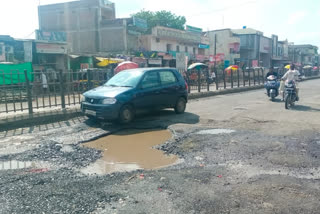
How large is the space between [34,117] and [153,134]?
12.4ft

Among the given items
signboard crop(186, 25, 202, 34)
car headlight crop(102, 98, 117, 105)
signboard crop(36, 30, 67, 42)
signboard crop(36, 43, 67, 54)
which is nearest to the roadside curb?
car headlight crop(102, 98, 117, 105)

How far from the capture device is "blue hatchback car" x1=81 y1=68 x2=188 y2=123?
7.67m

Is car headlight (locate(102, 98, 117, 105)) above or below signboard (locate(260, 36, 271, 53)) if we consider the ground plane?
below

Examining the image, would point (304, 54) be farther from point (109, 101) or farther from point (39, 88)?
point (109, 101)

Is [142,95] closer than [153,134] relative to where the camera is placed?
No

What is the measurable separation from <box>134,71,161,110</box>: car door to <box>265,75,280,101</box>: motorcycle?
22.7 feet

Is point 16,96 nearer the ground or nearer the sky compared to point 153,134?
nearer the sky

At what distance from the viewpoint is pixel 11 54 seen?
66.3 ft

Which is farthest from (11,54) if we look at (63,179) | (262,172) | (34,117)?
(262,172)

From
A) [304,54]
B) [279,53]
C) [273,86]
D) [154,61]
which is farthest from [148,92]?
[304,54]

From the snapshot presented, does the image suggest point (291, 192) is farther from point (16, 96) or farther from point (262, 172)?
point (16, 96)

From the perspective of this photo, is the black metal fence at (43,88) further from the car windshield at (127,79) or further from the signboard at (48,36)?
the signboard at (48,36)

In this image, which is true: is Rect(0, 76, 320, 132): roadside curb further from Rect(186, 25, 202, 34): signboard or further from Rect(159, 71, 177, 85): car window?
Rect(186, 25, 202, 34): signboard

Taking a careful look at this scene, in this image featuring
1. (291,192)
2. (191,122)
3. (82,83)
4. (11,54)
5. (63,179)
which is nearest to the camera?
(291,192)
